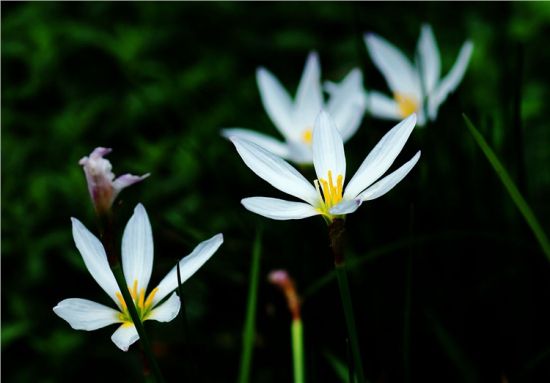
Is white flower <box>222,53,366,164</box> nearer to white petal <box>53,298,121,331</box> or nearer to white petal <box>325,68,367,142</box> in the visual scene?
white petal <box>325,68,367,142</box>

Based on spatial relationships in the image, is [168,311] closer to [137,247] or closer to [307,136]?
[137,247]

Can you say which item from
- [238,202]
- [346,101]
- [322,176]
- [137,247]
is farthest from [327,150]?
[238,202]

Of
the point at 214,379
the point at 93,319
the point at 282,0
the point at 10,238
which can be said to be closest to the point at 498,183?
the point at 214,379

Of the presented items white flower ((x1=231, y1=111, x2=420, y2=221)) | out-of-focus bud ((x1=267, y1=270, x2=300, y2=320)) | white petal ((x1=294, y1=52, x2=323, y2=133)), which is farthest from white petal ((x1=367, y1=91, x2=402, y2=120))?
white flower ((x1=231, y1=111, x2=420, y2=221))

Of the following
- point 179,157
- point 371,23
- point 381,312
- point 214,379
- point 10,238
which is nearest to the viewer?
point 381,312

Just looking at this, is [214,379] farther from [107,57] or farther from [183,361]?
[107,57]
